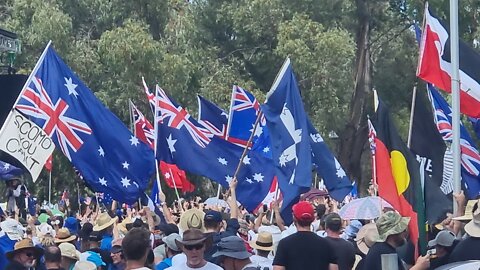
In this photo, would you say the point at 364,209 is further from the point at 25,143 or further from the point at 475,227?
the point at 475,227

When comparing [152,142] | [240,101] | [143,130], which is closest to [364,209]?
[240,101]

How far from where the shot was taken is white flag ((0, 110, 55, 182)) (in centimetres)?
1241

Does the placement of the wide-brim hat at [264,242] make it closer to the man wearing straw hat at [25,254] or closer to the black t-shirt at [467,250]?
the black t-shirt at [467,250]

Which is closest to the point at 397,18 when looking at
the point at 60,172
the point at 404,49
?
the point at 404,49

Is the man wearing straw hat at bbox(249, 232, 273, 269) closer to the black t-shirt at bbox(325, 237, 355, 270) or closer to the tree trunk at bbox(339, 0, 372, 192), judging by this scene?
the black t-shirt at bbox(325, 237, 355, 270)

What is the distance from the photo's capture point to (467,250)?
26.9ft

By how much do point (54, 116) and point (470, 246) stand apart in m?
6.61

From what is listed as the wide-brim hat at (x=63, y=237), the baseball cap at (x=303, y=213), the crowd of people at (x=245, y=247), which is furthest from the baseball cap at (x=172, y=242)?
the baseball cap at (x=303, y=213)

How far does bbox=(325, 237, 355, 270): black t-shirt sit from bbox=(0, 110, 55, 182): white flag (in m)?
4.47

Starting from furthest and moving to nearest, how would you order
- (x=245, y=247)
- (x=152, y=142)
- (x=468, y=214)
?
(x=152, y=142) < (x=468, y=214) < (x=245, y=247)

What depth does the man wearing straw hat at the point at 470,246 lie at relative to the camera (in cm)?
816

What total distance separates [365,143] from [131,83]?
31.4 feet

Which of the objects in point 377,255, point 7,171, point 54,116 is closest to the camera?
point 377,255

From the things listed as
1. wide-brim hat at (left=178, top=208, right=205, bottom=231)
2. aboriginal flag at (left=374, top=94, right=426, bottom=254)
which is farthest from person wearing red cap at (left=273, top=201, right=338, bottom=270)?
aboriginal flag at (left=374, top=94, right=426, bottom=254)
